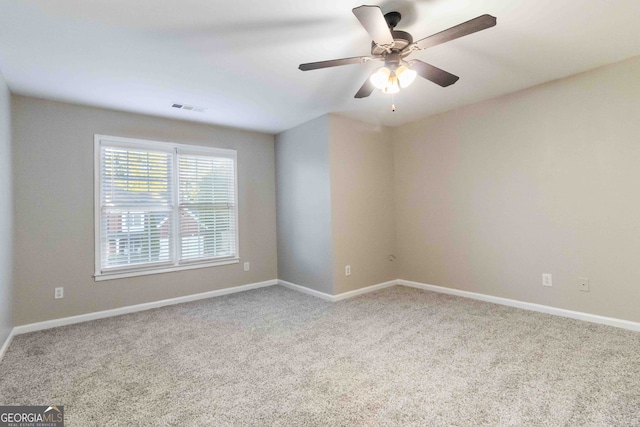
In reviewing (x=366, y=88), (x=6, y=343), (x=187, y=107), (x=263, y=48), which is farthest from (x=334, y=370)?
(x=187, y=107)

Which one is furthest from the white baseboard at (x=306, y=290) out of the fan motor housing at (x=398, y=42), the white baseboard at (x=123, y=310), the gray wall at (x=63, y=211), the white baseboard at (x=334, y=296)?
the fan motor housing at (x=398, y=42)

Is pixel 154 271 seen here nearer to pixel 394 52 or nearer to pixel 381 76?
pixel 381 76

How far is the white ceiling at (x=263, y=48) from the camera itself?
1.96 metres

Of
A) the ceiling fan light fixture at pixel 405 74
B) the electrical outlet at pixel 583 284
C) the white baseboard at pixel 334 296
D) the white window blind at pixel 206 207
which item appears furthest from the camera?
the white window blind at pixel 206 207

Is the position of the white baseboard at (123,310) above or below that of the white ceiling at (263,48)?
below

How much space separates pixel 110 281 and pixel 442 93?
426cm

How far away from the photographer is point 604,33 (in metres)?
2.30

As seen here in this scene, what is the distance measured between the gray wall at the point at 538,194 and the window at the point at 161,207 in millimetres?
2714

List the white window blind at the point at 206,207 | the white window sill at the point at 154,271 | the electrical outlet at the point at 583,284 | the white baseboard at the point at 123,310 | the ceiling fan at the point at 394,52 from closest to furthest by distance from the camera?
the ceiling fan at the point at 394,52, the electrical outlet at the point at 583,284, the white baseboard at the point at 123,310, the white window sill at the point at 154,271, the white window blind at the point at 206,207

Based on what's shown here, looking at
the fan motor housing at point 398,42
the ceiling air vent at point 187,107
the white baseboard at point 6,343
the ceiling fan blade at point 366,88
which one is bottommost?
the white baseboard at point 6,343

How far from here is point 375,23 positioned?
5.57 feet

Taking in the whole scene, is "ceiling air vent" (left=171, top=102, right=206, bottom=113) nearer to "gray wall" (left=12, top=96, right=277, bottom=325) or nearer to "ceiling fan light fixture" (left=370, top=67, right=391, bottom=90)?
"gray wall" (left=12, top=96, right=277, bottom=325)

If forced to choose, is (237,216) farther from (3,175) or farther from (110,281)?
(3,175)

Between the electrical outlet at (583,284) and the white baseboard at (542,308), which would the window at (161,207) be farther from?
the electrical outlet at (583,284)
